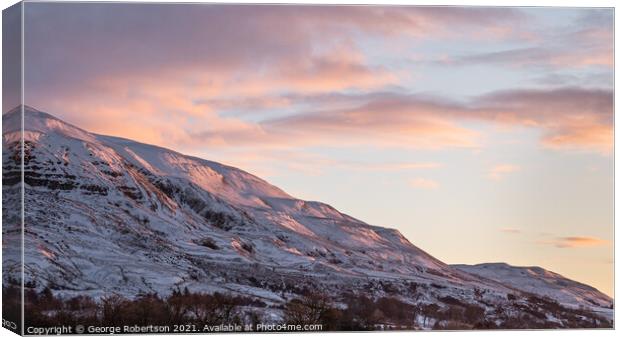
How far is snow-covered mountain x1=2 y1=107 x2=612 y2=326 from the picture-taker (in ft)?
119

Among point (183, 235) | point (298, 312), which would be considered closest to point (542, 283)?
point (298, 312)

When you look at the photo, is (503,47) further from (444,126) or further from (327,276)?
(327,276)


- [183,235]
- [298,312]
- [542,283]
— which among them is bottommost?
[298,312]

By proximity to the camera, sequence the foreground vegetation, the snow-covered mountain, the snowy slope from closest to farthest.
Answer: the foreground vegetation
the snow-covered mountain
the snowy slope

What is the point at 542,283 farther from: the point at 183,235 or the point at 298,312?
the point at 183,235

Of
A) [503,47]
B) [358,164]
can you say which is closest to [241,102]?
[358,164]

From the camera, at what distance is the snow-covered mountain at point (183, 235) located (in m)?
36.1

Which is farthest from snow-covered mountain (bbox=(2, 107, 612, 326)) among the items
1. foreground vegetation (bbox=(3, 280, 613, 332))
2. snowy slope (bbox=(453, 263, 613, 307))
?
foreground vegetation (bbox=(3, 280, 613, 332))

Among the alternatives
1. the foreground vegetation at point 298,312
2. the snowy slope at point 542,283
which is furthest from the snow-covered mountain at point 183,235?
the foreground vegetation at point 298,312

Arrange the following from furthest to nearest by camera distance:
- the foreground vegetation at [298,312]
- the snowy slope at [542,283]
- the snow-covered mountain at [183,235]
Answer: the snowy slope at [542,283] → the snow-covered mountain at [183,235] → the foreground vegetation at [298,312]

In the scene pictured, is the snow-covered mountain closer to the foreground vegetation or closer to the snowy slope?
the snowy slope

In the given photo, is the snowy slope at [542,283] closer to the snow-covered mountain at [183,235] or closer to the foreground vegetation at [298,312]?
the snow-covered mountain at [183,235]

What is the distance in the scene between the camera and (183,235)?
37.7 meters

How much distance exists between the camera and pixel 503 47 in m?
38.5
